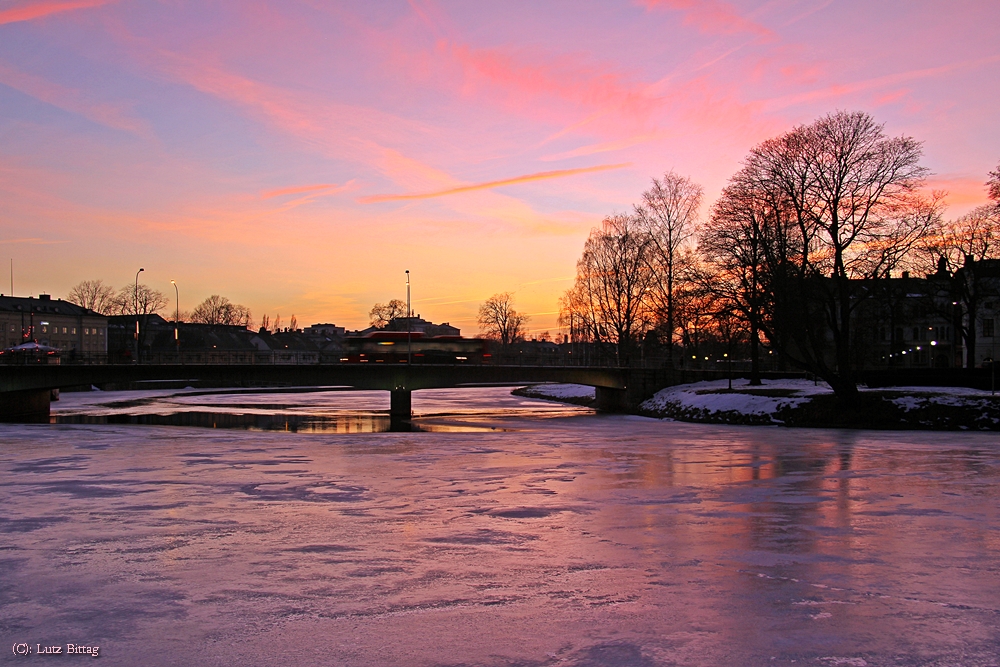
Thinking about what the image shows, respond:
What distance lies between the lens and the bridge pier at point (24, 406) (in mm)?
54250

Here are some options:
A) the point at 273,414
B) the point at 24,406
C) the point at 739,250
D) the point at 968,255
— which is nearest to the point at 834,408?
the point at 739,250

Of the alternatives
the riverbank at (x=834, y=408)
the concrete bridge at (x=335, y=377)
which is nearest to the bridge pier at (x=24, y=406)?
the concrete bridge at (x=335, y=377)

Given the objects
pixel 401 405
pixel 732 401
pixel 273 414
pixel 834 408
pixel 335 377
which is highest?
pixel 335 377

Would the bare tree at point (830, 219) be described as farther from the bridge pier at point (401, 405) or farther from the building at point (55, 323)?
the building at point (55, 323)

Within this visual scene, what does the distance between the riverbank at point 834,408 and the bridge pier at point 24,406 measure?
43.1 meters

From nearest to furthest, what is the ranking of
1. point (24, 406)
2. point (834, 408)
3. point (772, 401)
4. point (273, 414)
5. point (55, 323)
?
point (834, 408), point (772, 401), point (24, 406), point (273, 414), point (55, 323)

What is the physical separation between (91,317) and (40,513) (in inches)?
6239

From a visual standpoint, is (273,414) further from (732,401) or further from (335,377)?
(732,401)

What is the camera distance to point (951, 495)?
706 inches

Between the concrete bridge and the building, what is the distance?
313ft

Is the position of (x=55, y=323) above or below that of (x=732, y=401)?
above

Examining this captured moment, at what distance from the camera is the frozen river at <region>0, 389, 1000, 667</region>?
822 centimetres

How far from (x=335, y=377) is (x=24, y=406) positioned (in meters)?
22.3

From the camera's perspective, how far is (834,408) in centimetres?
4422
